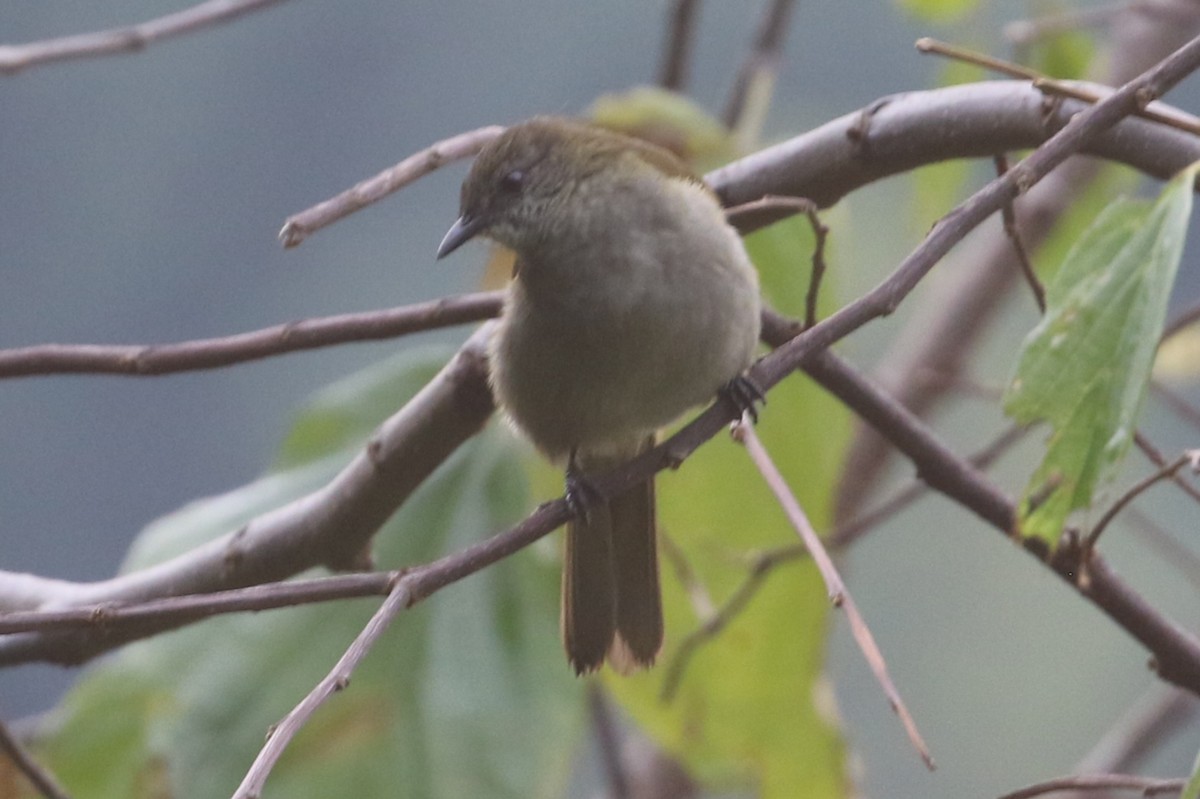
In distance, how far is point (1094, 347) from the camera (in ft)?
3.61

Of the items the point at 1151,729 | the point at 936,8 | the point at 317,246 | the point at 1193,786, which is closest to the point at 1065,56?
the point at 936,8

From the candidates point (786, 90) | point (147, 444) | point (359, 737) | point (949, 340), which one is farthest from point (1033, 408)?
point (147, 444)

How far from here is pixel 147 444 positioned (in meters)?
5.88

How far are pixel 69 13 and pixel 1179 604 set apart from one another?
17.4 ft

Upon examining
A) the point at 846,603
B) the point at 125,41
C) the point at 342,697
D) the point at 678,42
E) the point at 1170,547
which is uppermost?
the point at 125,41

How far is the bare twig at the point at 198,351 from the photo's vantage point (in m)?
1.41

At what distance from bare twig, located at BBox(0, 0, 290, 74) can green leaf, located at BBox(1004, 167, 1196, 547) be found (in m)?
1.19

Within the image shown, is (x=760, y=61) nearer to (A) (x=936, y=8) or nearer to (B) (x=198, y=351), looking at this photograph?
(A) (x=936, y=8)

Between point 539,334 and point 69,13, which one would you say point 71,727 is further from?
point 69,13

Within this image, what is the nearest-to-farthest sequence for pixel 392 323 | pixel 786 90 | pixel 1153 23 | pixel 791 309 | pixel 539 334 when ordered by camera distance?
pixel 392 323 → pixel 539 334 → pixel 791 309 → pixel 1153 23 → pixel 786 90

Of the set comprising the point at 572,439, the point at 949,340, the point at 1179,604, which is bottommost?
the point at 1179,604

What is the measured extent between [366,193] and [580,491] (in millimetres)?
579

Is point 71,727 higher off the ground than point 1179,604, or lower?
higher

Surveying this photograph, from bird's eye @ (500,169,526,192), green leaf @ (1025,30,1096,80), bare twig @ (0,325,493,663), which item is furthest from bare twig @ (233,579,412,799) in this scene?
green leaf @ (1025,30,1096,80)
